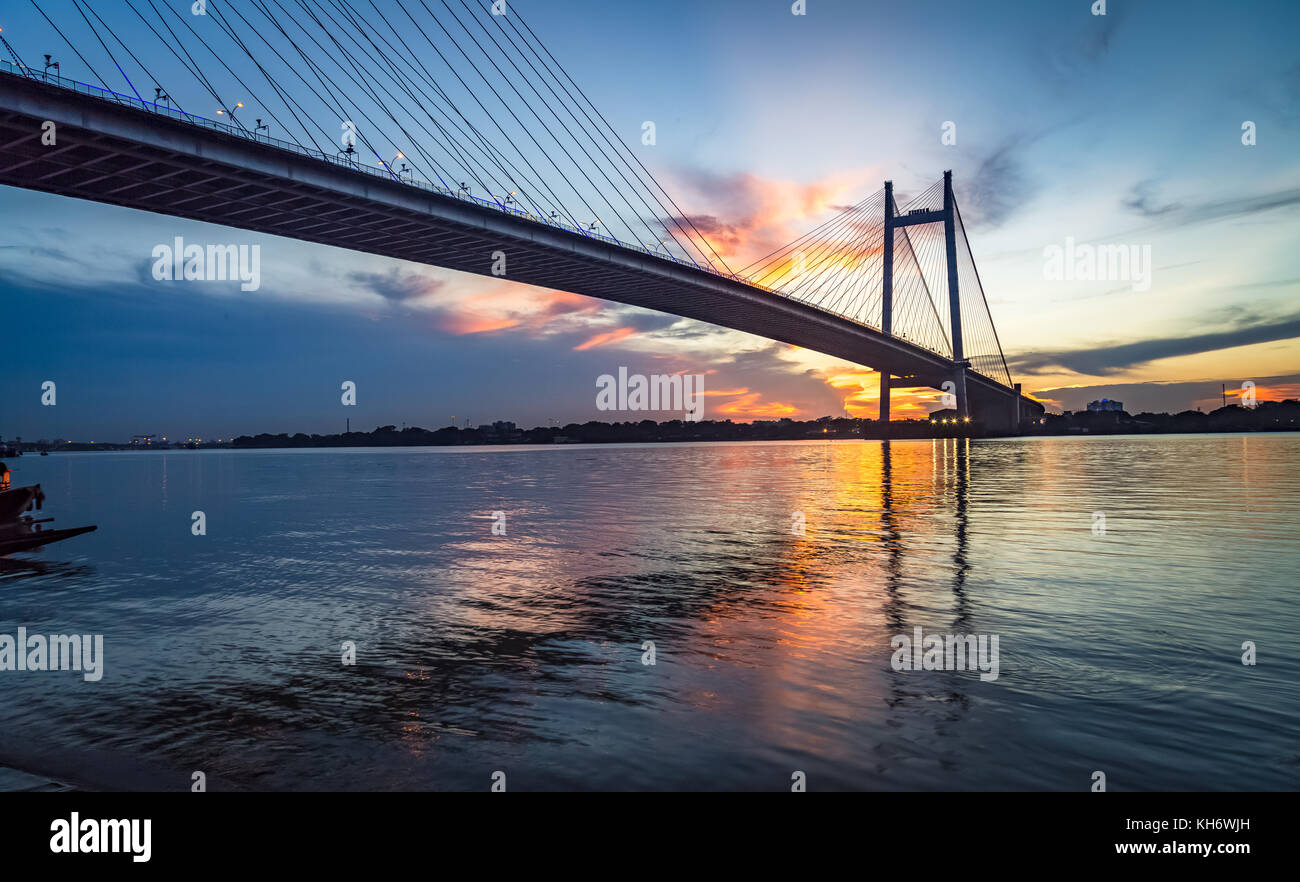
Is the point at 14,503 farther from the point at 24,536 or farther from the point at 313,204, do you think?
the point at 313,204

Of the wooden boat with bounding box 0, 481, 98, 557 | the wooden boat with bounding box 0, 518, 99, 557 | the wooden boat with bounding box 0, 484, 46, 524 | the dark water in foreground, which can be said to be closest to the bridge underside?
the wooden boat with bounding box 0, 484, 46, 524

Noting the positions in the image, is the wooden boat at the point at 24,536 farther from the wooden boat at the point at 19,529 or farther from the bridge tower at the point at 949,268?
the bridge tower at the point at 949,268

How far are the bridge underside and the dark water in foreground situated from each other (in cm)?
2200

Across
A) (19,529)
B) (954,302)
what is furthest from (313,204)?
(954,302)

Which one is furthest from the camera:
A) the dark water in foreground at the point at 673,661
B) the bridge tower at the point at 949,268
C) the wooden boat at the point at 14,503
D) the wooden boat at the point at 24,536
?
the bridge tower at the point at 949,268

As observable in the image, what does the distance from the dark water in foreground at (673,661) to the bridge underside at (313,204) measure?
866 inches

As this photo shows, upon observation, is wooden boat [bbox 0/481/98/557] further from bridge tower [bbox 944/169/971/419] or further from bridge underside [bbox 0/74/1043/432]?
bridge tower [bbox 944/169/971/419]

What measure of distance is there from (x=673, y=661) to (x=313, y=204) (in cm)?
4059

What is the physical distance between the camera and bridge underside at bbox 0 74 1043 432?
30.7m

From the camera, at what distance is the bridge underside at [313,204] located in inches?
1209

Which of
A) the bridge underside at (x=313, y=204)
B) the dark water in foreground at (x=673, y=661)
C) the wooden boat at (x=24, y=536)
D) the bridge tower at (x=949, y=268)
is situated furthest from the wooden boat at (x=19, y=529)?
the bridge tower at (x=949, y=268)

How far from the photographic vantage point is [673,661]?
7.47 metres
